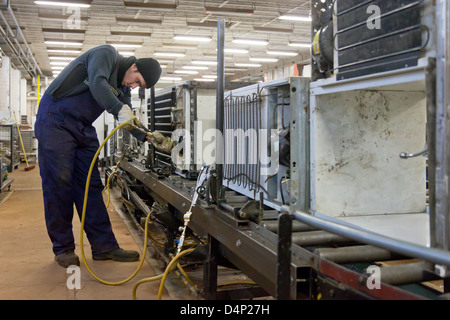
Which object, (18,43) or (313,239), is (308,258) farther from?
(18,43)

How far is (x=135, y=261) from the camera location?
3.14 m

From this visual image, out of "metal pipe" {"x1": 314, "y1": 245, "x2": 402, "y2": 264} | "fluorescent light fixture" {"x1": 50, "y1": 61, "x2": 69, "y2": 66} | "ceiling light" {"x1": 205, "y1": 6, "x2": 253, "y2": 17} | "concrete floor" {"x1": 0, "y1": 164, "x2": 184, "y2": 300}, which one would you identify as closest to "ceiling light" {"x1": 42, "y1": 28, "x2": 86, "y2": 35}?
"ceiling light" {"x1": 205, "y1": 6, "x2": 253, "y2": 17}

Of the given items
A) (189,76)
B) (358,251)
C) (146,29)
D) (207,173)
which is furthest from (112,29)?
(358,251)

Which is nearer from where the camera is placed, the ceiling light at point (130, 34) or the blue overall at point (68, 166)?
the blue overall at point (68, 166)

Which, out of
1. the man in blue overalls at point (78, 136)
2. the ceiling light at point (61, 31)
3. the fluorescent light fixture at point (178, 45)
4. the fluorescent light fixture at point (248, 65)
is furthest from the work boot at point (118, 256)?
the fluorescent light fixture at point (248, 65)

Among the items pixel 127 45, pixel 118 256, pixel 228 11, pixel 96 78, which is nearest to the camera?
pixel 96 78

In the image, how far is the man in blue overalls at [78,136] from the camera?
2.86 metres

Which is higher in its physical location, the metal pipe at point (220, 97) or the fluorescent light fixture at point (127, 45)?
the fluorescent light fixture at point (127, 45)

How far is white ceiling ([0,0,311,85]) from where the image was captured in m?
9.40

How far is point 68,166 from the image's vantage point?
9.58 ft

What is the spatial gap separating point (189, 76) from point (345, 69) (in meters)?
18.2

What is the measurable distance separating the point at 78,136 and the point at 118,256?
0.89 meters

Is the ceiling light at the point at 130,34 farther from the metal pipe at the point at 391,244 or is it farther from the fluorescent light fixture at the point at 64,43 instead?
the metal pipe at the point at 391,244

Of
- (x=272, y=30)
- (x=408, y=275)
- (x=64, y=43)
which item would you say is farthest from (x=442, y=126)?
(x=64, y=43)
